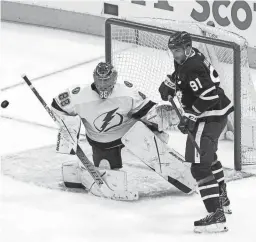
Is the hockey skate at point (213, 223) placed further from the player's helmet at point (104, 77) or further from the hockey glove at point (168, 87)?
the player's helmet at point (104, 77)

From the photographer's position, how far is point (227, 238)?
4.89 m

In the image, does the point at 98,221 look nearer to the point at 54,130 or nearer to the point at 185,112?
the point at 185,112

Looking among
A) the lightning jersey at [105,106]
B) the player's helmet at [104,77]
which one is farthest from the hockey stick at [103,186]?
the player's helmet at [104,77]

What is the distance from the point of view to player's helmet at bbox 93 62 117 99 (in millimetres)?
5343

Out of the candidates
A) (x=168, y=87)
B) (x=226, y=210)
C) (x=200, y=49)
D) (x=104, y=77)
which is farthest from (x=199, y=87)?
(x=200, y=49)

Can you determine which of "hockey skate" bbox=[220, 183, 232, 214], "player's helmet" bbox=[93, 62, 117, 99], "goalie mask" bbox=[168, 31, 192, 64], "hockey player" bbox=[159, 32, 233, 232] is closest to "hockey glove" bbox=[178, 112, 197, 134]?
"hockey player" bbox=[159, 32, 233, 232]

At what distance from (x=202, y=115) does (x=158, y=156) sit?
0.57 metres

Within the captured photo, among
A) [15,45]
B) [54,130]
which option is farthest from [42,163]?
[15,45]

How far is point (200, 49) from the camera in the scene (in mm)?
6426

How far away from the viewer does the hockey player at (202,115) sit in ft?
16.2

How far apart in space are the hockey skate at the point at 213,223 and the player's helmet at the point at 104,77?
3.22ft

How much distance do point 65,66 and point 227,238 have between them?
4.08 m

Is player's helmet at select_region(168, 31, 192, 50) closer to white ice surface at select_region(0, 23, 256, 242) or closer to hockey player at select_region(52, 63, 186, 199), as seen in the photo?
hockey player at select_region(52, 63, 186, 199)

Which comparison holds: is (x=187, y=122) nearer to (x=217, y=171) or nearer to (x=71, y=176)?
(x=217, y=171)
